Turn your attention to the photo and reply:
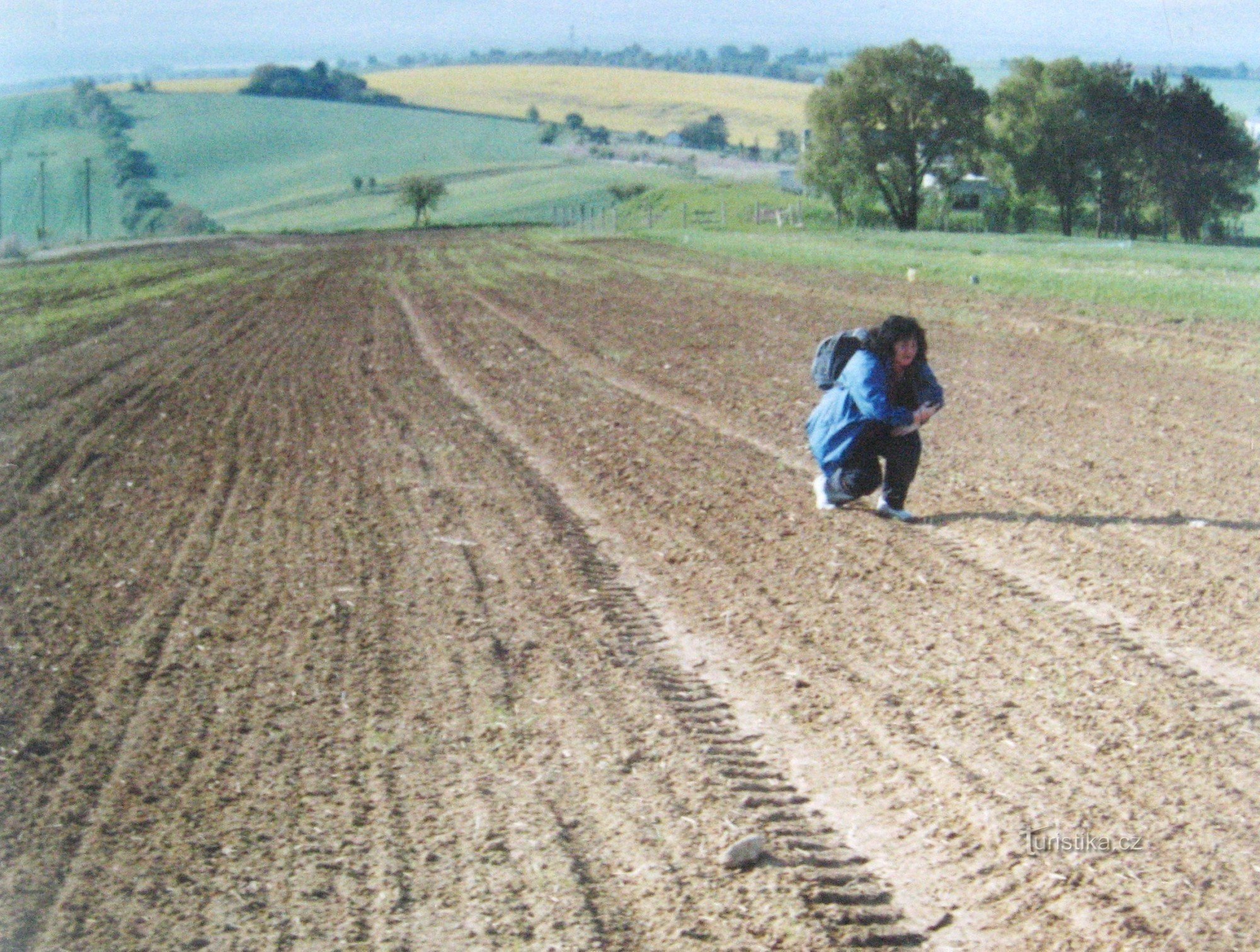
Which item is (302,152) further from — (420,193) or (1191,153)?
(1191,153)

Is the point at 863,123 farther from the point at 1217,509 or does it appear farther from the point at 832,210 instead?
the point at 1217,509

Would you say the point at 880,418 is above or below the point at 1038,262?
below

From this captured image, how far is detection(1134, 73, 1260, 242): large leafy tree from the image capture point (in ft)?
192

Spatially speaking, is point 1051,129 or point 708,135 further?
point 708,135

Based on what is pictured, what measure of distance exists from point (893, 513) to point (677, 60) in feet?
487

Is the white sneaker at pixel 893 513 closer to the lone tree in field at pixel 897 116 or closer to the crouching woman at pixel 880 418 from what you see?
the crouching woman at pixel 880 418

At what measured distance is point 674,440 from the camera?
1244 centimetres

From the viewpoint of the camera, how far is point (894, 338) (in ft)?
29.7

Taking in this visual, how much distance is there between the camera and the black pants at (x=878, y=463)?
9359 mm

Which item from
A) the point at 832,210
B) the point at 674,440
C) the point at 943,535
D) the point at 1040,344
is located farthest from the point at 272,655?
the point at 832,210

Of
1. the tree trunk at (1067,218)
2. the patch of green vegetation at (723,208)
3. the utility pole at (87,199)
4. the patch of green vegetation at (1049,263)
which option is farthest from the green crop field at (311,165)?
the patch of green vegetation at (1049,263)

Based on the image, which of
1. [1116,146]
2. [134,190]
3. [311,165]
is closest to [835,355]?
[1116,146]

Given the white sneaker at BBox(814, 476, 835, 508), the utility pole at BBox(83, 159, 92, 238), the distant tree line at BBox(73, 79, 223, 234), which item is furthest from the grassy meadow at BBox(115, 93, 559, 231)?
the white sneaker at BBox(814, 476, 835, 508)

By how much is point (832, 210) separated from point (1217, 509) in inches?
2550
